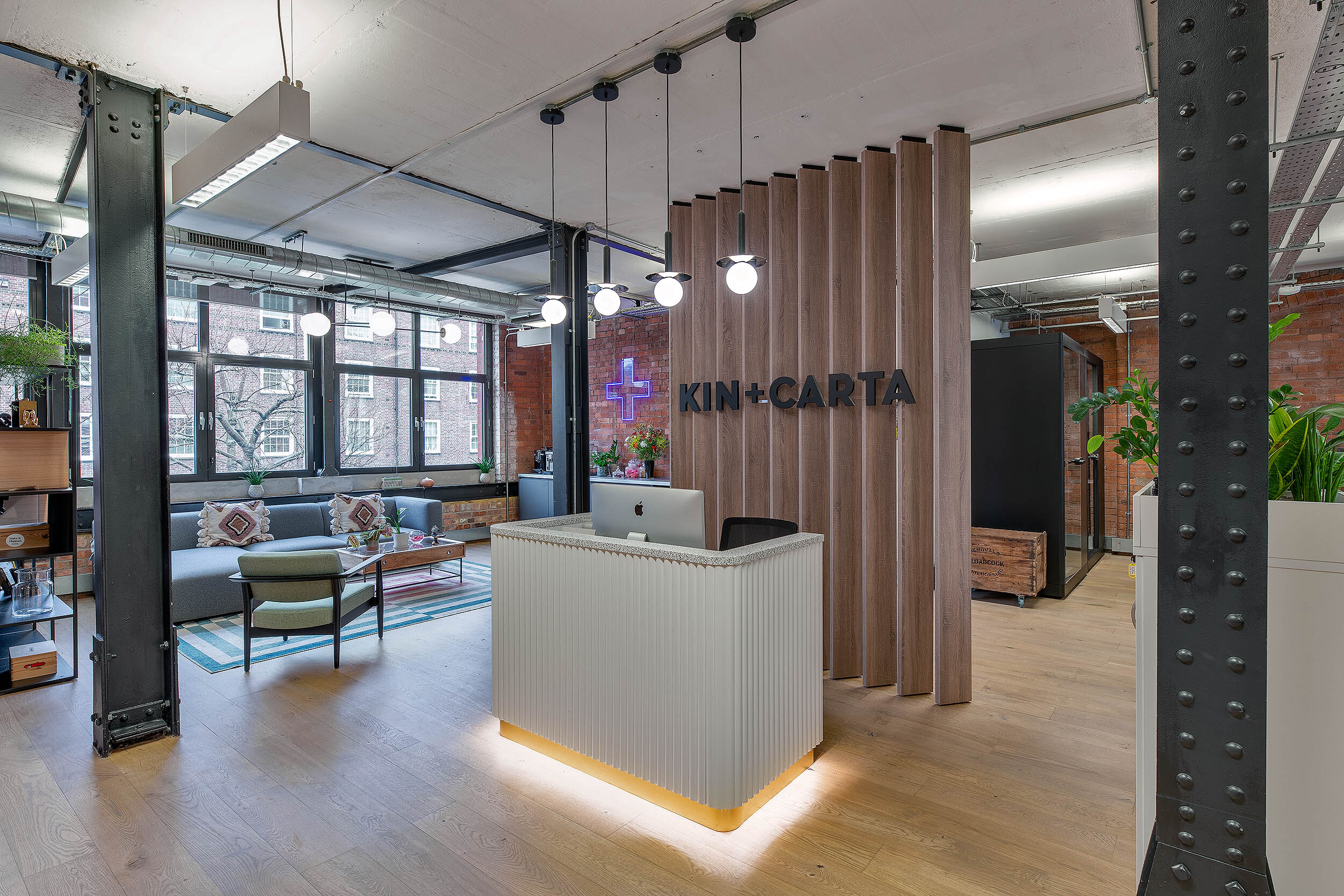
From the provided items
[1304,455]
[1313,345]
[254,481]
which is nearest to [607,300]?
[1304,455]

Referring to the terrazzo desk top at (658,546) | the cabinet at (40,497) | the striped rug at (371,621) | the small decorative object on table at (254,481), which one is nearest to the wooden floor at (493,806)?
the cabinet at (40,497)

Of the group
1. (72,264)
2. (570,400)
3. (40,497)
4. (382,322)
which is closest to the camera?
(40,497)

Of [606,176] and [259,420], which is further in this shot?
[259,420]

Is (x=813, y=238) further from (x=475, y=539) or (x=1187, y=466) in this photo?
(x=475, y=539)

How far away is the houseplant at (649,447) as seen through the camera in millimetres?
9047

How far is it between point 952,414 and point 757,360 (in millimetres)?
1350

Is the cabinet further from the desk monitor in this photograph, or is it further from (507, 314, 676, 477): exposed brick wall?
(507, 314, 676, 477): exposed brick wall

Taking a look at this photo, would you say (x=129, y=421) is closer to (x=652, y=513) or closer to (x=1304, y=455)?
(x=652, y=513)

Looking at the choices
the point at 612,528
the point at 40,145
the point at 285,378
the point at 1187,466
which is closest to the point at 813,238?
the point at 612,528

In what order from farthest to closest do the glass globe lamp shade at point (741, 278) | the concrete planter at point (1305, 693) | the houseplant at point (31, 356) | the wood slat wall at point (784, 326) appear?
the wood slat wall at point (784, 326) → the houseplant at point (31, 356) → the glass globe lamp shade at point (741, 278) → the concrete planter at point (1305, 693)

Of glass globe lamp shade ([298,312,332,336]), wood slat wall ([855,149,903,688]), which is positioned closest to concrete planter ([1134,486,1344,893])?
wood slat wall ([855,149,903,688])

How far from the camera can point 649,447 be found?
357 inches

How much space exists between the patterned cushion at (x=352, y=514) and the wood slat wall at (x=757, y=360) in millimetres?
4962

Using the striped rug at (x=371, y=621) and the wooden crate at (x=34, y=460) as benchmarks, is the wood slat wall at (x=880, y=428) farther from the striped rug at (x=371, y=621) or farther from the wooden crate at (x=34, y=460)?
the wooden crate at (x=34, y=460)
